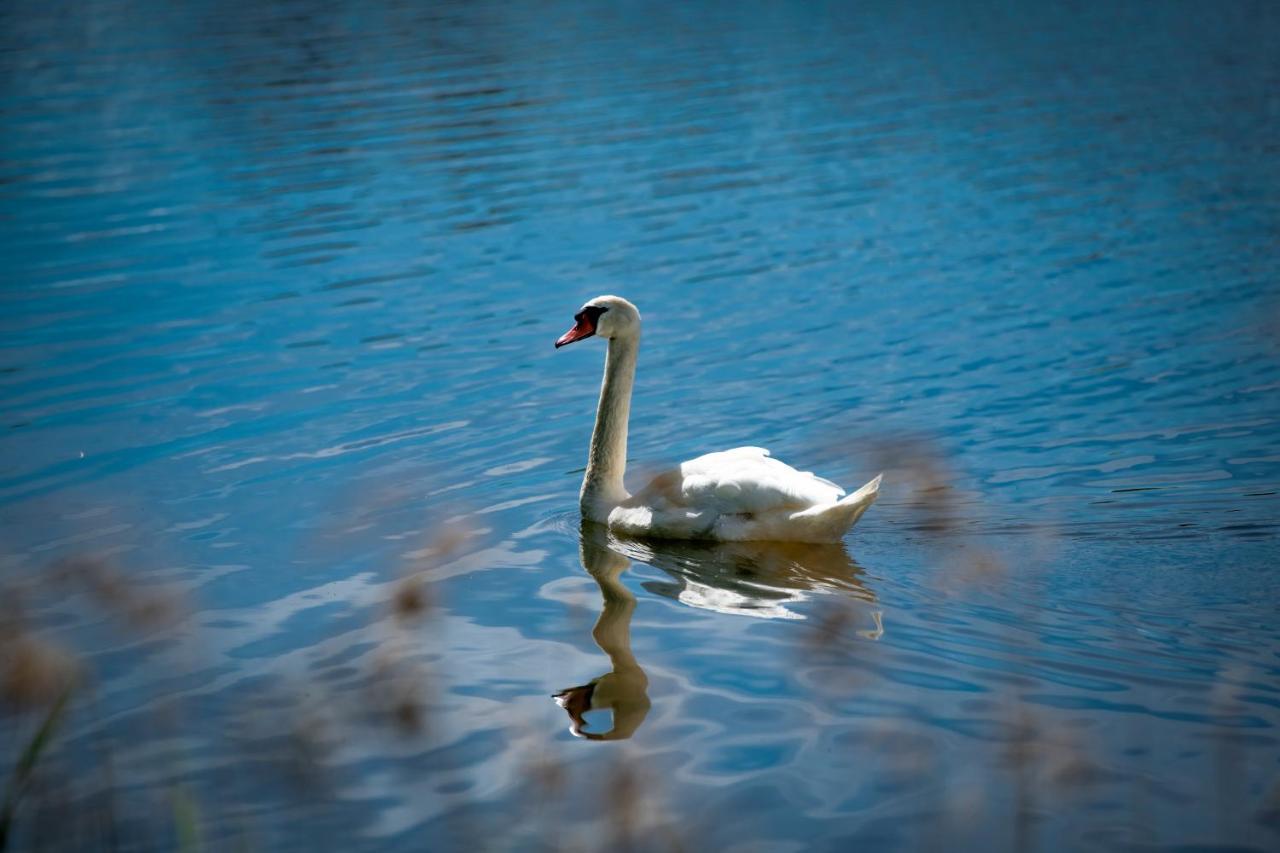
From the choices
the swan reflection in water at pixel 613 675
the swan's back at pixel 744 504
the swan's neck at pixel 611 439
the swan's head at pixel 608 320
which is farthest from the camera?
the swan's head at pixel 608 320

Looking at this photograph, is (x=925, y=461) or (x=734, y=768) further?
(x=925, y=461)

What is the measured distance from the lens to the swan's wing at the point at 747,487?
24.3 ft

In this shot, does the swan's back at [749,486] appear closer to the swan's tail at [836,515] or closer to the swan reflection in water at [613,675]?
the swan's tail at [836,515]

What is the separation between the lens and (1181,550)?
7211mm

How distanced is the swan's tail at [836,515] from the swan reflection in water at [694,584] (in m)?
0.16

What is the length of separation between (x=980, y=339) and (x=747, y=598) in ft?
18.6

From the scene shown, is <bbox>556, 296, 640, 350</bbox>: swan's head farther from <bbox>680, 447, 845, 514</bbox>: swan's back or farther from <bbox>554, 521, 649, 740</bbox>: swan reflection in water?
<bbox>554, 521, 649, 740</bbox>: swan reflection in water

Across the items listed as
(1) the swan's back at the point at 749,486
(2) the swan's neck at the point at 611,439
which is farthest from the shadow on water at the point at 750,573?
(2) the swan's neck at the point at 611,439

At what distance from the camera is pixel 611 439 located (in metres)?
8.38

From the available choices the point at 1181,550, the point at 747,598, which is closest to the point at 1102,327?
the point at 1181,550

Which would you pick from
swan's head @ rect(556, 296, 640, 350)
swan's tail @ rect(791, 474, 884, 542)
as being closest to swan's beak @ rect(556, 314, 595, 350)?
swan's head @ rect(556, 296, 640, 350)

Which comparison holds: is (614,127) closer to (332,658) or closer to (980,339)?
(980,339)

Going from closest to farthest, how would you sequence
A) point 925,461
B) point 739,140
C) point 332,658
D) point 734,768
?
point 734,768 → point 332,658 → point 925,461 → point 739,140

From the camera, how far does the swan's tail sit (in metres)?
7.07
